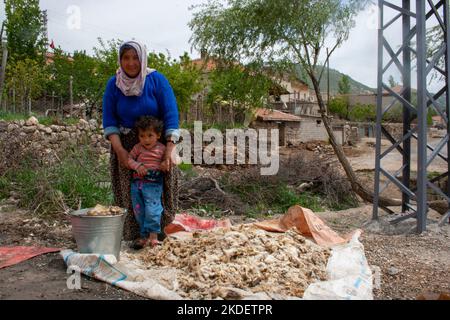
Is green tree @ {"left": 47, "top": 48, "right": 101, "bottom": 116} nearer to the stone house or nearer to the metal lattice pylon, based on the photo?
the stone house

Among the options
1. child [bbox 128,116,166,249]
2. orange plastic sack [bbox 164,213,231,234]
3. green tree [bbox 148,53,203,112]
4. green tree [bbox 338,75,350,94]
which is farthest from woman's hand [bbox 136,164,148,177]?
green tree [bbox 338,75,350,94]

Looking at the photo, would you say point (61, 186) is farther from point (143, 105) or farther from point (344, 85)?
point (344, 85)

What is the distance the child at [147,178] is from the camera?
3.63 metres

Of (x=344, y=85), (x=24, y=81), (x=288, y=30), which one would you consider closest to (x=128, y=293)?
(x=288, y=30)

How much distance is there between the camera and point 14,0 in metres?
21.5

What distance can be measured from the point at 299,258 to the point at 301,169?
17.7ft

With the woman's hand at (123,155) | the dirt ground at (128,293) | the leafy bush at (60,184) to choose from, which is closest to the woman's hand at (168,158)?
the woman's hand at (123,155)

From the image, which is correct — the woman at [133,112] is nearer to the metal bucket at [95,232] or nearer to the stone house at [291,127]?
the metal bucket at [95,232]

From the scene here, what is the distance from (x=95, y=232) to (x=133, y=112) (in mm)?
1107

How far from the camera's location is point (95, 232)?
3.18 meters

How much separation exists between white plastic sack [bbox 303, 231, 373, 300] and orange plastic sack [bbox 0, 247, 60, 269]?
7.22 ft

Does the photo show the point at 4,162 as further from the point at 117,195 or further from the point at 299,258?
the point at 299,258
